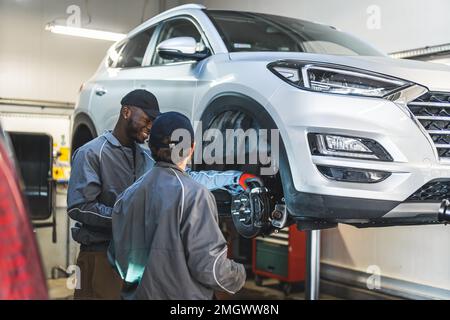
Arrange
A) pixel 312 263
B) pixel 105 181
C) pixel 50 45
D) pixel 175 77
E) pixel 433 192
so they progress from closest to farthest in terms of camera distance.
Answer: pixel 433 192 → pixel 105 181 → pixel 175 77 → pixel 50 45 → pixel 312 263

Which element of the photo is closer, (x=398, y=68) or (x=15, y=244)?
(x=15, y=244)

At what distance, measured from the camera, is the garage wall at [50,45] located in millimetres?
3111

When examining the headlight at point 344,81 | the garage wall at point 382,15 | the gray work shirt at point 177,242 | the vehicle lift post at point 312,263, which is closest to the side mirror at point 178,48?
the headlight at point 344,81

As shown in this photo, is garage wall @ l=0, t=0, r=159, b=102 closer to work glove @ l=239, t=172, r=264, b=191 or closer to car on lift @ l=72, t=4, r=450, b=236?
car on lift @ l=72, t=4, r=450, b=236

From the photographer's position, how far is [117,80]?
270cm

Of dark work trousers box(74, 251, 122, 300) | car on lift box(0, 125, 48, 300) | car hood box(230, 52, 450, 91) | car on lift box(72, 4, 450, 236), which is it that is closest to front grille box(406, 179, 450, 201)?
car on lift box(72, 4, 450, 236)

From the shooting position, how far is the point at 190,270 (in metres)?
1.39

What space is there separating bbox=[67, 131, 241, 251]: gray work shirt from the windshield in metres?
0.61

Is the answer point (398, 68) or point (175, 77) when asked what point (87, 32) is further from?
point (398, 68)

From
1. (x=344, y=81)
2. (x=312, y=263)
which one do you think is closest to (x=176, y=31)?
(x=344, y=81)

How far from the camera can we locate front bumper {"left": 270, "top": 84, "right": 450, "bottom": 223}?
65.3 inches

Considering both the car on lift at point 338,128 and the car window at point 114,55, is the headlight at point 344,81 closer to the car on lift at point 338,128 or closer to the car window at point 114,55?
the car on lift at point 338,128

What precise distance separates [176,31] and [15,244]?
2130 mm
